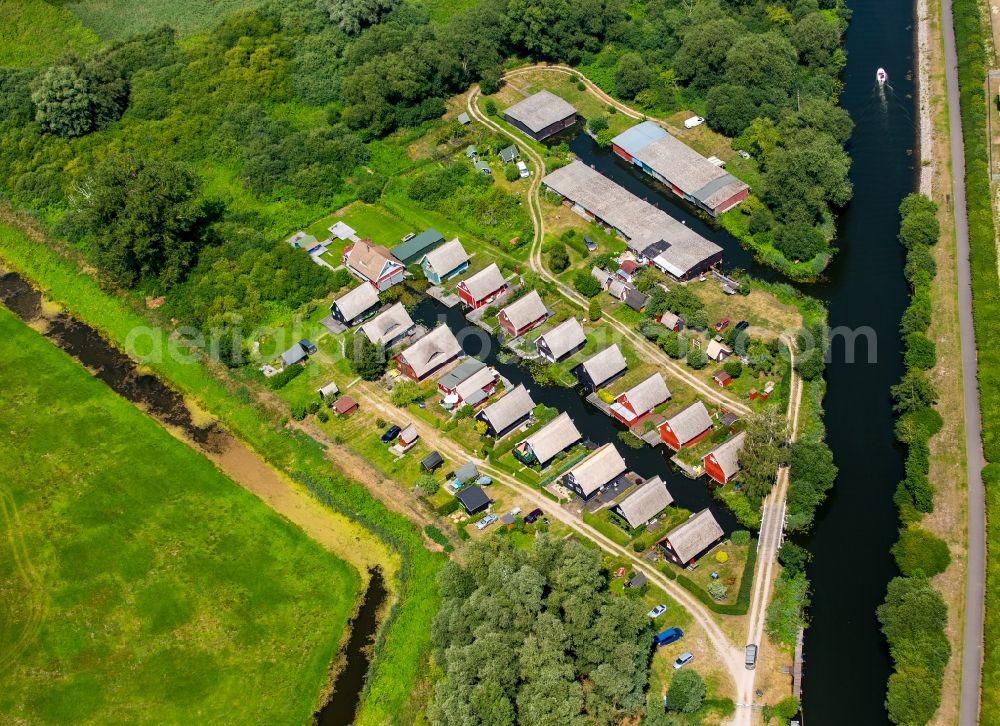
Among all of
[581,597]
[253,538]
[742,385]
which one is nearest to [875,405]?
[742,385]

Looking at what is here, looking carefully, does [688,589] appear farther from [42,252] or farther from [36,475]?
[42,252]

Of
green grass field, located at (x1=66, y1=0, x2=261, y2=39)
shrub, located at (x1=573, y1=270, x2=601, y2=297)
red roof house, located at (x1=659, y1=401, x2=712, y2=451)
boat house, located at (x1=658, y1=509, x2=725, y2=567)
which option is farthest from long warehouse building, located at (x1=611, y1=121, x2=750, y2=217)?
green grass field, located at (x1=66, y1=0, x2=261, y2=39)

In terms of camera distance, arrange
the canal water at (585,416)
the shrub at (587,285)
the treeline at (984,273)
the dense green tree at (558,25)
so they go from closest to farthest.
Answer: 1. the treeline at (984,273)
2. the canal water at (585,416)
3. the shrub at (587,285)
4. the dense green tree at (558,25)

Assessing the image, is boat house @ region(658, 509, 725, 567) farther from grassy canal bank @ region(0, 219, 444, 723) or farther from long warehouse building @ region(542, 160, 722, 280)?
long warehouse building @ region(542, 160, 722, 280)

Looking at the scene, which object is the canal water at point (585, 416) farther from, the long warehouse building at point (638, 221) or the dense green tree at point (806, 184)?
the dense green tree at point (806, 184)

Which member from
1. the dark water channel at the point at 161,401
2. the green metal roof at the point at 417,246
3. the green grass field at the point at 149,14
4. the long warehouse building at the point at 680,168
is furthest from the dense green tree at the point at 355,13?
the dark water channel at the point at 161,401

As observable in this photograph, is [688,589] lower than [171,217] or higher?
lower
